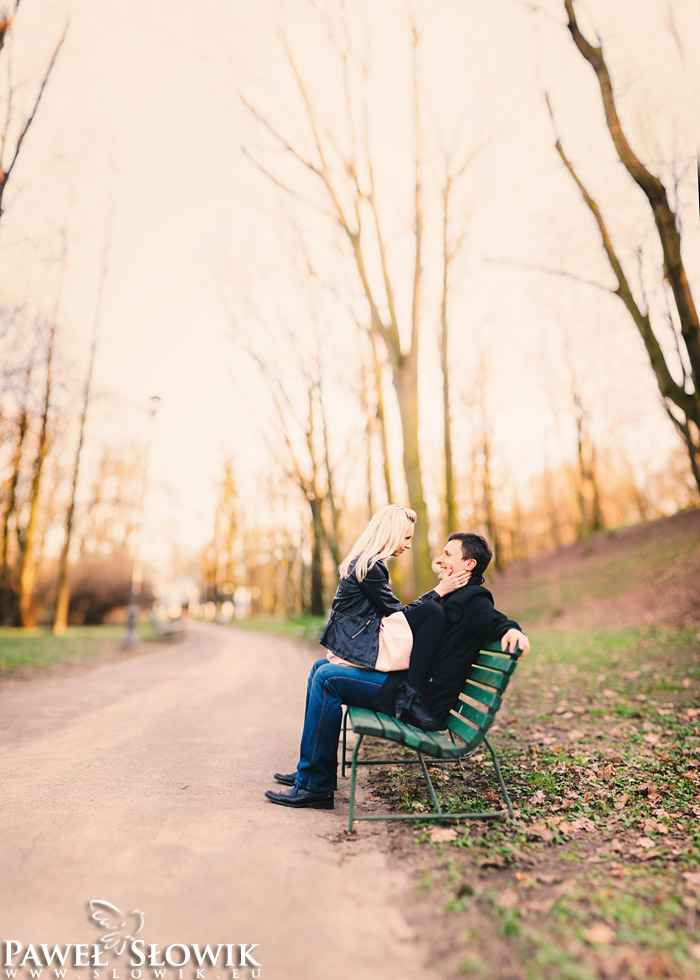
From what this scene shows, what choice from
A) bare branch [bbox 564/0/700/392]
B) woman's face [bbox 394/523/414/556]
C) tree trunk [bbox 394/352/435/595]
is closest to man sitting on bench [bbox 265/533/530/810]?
woman's face [bbox 394/523/414/556]

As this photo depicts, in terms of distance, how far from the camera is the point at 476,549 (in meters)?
3.89

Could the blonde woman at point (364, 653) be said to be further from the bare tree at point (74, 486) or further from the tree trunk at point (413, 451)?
the bare tree at point (74, 486)

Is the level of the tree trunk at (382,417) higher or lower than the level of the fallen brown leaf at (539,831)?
higher

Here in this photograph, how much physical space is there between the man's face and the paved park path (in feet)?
5.15

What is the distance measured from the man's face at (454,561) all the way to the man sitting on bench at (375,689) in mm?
142

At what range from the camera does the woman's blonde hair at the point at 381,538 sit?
3895mm

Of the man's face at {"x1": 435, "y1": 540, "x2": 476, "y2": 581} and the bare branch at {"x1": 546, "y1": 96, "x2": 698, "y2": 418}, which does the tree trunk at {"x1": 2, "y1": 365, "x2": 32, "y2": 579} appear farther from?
the man's face at {"x1": 435, "y1": 540, "x2": 476, "y2": 581}

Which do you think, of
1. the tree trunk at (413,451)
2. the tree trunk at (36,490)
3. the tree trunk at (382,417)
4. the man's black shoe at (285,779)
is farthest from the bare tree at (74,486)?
the man's black shoe at (285,779)

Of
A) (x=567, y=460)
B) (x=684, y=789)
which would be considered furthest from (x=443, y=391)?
(x=567, y=460)

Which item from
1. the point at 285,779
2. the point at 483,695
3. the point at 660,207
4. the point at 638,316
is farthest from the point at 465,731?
the point at 660,207

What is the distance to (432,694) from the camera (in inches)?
144

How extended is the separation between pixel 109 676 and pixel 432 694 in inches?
288

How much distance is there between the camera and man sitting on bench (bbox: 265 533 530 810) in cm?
363

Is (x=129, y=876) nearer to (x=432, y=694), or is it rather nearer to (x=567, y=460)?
(x=432, y=694)
